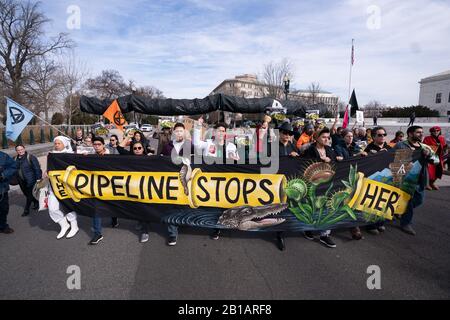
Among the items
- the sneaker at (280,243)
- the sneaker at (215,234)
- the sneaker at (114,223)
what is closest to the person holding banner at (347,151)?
the sneaker at (280,243)

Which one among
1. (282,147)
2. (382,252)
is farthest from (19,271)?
(382,252)

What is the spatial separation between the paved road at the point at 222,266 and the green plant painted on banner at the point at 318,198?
45 cm

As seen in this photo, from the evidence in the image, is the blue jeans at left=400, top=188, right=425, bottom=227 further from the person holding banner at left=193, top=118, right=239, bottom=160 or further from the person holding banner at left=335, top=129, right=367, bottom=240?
the person holding banner at left=193, top=118, right=239, bottom=160

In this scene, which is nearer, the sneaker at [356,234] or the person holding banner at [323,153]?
the person holding banner at [323,153]

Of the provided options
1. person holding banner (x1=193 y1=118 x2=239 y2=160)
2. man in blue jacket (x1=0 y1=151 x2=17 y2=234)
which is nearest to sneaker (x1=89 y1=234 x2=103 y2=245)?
man in blue jacket (x1=0 y1=151 x2=17 y2=234)

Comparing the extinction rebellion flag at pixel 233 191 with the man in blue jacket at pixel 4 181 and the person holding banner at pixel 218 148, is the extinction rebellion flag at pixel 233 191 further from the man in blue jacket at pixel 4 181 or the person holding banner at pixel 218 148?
the man in blue jacket at pixel 4 181

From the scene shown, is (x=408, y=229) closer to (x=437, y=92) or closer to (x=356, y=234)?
(x=356, y=234)

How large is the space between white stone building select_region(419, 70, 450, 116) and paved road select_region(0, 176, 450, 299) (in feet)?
225

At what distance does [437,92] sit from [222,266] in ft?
256

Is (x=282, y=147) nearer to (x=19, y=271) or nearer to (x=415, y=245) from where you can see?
(x=415, y=245)

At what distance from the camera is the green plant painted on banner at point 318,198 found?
3.99 metres

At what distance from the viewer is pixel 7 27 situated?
1266 inches

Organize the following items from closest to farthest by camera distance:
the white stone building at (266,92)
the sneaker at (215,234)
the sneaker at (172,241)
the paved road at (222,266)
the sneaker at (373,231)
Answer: the paved road at (222,266) → the sneaker at (172,241) → the sneaker at (215,234) → the sneaker at (373,231) → the white stone building at (266,92)

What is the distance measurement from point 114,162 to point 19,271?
1832mm
